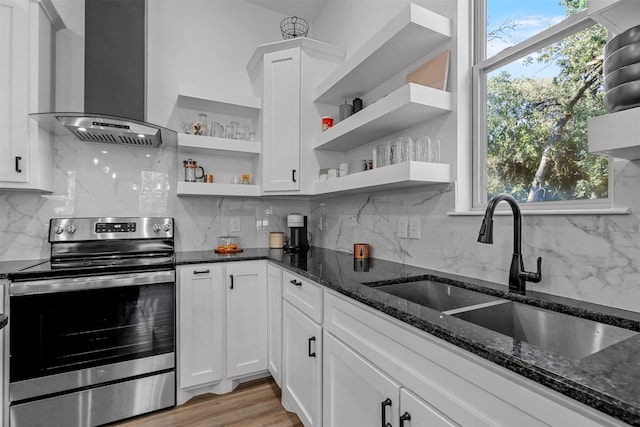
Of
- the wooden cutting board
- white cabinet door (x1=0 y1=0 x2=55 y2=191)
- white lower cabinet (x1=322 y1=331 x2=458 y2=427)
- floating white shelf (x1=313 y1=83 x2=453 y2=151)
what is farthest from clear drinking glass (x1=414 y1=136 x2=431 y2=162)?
white cabinet door (x1=0 y1=0 x2=55 y2=191)

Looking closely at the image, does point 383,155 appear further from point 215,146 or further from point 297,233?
point 215,146

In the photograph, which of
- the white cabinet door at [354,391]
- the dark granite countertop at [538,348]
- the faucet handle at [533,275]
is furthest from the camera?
the faucet handle at [533,275]

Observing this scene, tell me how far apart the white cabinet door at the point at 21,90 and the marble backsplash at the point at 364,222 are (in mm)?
324

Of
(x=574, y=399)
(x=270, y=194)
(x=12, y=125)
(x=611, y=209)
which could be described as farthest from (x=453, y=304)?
(x=12, y=125)

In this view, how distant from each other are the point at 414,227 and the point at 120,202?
216cm

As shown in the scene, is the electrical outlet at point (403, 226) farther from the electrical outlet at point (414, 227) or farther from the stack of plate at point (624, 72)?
the stack of plate at point (624, 72)

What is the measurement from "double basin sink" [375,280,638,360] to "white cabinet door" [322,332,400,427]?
1.07 ft

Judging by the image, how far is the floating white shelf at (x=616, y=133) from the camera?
0.80 metres

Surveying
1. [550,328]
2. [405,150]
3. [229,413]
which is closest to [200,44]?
[405,150]

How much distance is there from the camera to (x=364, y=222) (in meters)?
2.29

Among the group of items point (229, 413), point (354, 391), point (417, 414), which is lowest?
point (229, 413)

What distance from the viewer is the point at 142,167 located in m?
2.50

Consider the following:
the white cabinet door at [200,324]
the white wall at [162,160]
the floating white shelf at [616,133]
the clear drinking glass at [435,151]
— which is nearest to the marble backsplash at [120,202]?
the white wall at [162,160]

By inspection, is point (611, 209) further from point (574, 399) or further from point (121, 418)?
point (121, 418)
